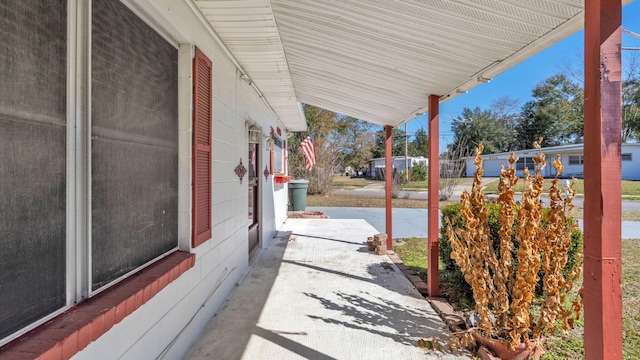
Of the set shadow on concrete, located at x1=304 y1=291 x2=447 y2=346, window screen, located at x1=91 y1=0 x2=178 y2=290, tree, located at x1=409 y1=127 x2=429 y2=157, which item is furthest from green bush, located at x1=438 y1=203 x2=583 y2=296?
tree, located at x1=409 y1=127 x2=429 y2=157

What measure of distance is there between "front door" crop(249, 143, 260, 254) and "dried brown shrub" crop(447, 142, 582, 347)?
363 centimetres

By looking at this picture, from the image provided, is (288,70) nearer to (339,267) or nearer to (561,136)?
(339,267)

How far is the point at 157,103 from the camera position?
2207 mm

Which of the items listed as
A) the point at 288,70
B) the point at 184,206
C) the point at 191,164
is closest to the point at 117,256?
the point at 184,206

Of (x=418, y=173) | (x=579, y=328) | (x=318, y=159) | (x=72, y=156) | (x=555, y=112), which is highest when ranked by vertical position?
(x=555, y=112)

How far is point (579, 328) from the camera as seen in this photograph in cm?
302

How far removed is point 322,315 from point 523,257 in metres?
1.85

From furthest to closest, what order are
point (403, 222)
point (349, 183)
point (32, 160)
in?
point (349, 183)
point (403, 222)
point (32, 160)

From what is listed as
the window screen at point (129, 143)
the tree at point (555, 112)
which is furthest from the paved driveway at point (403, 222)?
the tree at point (555, 112)

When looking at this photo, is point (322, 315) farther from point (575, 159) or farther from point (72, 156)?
point (575, 159)

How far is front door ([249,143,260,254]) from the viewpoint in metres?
5.49

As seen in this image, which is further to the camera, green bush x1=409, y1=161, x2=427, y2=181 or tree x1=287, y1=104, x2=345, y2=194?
green bush x1=409, y1=161, x2=427, y2=181

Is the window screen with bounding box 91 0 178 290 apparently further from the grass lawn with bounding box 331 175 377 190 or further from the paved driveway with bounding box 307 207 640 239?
the grass lawn with bounding box 331 175 377 190

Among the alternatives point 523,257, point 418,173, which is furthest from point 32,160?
point 418,173
